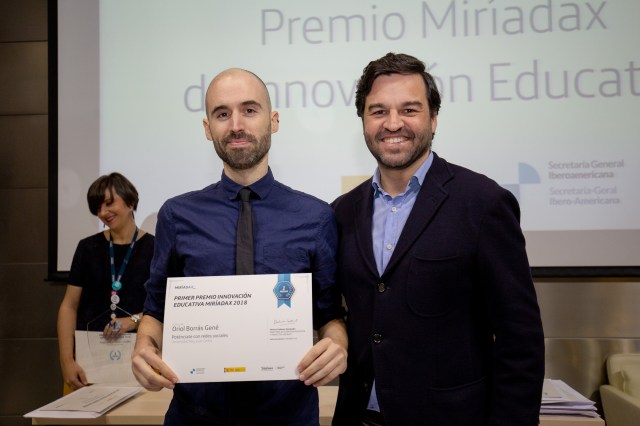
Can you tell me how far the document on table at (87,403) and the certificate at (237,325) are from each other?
64 cm

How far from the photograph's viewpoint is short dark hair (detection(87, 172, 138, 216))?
2.97 m

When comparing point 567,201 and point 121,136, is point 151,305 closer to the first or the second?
point 121,136

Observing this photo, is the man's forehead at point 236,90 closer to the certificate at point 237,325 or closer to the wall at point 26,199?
the certificate at point 237,325

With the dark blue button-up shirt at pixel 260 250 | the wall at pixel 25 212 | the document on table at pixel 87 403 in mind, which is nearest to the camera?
the dark blue button-up shirt at pixel 260 250

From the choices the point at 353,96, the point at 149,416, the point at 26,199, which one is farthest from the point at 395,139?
the point at 26,199

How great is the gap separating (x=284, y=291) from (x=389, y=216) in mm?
388

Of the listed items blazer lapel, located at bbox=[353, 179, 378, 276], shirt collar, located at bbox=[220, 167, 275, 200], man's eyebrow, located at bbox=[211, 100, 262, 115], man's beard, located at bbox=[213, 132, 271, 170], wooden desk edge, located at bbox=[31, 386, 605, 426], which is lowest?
wooden desk edge, located at bbox=[31, 386, 605, 426]

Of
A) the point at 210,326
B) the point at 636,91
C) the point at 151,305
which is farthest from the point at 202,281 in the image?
the point at 636,91

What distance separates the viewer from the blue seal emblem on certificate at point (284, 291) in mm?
1470

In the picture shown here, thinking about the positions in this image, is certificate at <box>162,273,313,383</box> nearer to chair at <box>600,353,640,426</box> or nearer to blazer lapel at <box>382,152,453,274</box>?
blazer lapel at <box>382,152,453,274</box>

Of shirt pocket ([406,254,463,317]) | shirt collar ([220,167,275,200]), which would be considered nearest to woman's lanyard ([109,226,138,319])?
shirt collar ([220,167,275,200])

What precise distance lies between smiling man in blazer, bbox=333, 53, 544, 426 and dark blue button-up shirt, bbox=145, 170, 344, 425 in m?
0.10

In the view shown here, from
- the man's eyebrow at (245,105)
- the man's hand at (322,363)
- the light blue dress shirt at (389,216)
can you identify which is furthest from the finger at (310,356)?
the man's eyebrow at (245,105)

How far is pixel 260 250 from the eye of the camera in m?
1.57
